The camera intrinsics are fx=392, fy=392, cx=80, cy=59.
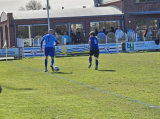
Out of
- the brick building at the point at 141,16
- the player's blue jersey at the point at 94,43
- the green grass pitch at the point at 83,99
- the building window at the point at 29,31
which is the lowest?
the green grass pitch at the point at 83,99

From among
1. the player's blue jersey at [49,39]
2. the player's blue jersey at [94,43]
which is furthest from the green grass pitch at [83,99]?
the player's blue jersey at [94,43]

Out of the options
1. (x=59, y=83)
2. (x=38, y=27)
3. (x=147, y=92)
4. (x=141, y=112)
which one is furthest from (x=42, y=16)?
(x=141, y=112)

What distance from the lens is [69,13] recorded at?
40938 mm

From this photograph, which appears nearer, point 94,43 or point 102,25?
point 94,43

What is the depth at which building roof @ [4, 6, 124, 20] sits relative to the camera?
40.0 metres

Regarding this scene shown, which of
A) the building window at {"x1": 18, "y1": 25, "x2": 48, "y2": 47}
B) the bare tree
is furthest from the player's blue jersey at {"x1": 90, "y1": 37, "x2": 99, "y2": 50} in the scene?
the bare tree

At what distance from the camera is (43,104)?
8.56 m

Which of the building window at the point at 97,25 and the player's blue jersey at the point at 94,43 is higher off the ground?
the building window at the point at 97,25

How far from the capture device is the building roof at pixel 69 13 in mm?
40000

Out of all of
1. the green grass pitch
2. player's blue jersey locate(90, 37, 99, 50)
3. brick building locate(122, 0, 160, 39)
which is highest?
brick building locate(122, 0, 160, 39)

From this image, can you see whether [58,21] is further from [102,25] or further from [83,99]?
[83,99]

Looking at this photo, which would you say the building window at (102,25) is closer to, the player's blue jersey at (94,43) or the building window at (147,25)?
the building window at (147,25)

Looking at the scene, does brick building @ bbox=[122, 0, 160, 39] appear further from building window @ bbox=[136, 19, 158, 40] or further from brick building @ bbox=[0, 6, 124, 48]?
brick building @ bbox=[0, 6, 124, 48]

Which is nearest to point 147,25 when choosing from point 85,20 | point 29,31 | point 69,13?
point 85,20
